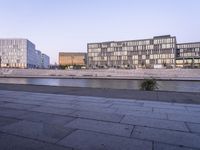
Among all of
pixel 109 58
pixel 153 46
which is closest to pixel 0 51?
pixel 109 58

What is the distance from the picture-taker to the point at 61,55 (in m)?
158

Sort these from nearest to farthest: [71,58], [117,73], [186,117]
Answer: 1. [186,117]
2. [117,73]
3. [71,58]

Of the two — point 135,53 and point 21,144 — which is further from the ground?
point 135,53

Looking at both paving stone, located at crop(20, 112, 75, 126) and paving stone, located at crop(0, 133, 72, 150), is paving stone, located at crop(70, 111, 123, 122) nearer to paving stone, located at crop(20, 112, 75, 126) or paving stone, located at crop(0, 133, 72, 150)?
paving stone, located at crop(20, 112, 75, 126)

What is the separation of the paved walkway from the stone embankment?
7552cm

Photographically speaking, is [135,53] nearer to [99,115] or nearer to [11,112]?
[99,115]

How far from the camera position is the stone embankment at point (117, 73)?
3299 inches

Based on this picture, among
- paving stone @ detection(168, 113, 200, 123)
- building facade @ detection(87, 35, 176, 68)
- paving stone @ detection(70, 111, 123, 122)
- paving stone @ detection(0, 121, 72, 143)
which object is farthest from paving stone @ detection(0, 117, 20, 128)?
building facade @ detection(87, 35, 176, 68)

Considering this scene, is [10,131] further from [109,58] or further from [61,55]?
[61,55]

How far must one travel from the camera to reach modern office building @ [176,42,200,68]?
120 metres

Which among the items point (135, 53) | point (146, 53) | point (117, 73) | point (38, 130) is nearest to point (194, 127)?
point (38, 130)

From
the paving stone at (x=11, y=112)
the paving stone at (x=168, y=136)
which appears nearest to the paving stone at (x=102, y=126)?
the paving stone at (x=168, y=136)

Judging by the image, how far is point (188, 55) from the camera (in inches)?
4857

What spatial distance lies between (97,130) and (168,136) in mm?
1564
